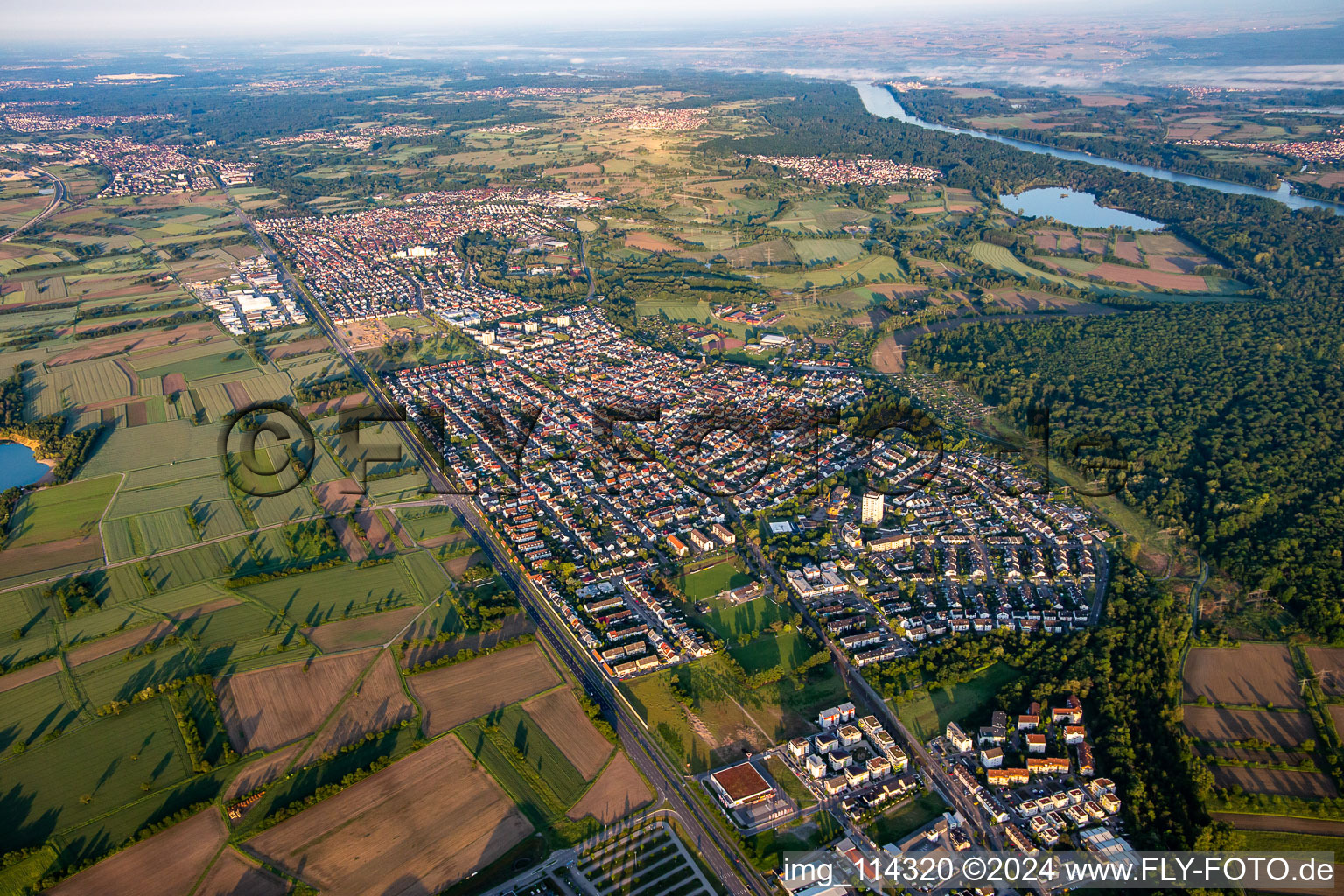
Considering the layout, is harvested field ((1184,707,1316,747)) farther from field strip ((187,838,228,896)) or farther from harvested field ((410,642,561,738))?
field strip ((187,838,228,896))

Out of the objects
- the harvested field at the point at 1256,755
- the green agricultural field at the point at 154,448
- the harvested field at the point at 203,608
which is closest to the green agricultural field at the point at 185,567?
the harvested field at the point at 203,608

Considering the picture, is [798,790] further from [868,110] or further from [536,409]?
[868,110]

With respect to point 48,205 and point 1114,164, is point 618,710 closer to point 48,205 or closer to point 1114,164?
point 48,205

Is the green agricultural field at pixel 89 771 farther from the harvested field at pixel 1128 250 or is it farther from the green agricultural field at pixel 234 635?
the harvested field at pixel 1128 250

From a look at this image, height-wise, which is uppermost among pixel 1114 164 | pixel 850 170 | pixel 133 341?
pixel 1114 164

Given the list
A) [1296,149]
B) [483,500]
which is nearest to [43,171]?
[483,500]

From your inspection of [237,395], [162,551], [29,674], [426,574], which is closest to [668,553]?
[426,574]
